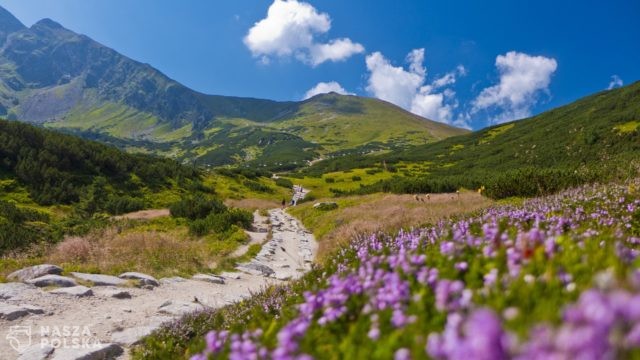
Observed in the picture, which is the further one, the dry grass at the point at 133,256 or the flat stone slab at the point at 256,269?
the flat stone slab at the point at 256,269

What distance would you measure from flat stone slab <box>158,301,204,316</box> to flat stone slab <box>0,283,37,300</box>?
2.89 meters

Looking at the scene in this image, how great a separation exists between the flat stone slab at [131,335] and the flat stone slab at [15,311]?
195 cm

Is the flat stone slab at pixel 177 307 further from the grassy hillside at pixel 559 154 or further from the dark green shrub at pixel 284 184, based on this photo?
the dark green shrub at pixel 284 184

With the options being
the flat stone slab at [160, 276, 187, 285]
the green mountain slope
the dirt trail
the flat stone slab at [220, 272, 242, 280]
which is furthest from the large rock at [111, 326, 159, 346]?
the green mountain slope

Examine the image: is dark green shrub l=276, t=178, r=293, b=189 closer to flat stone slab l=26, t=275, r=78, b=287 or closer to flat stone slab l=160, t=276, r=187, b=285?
flat stone slab l=160, t=276, r=187, b=285

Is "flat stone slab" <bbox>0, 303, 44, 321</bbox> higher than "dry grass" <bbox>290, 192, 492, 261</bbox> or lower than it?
lower

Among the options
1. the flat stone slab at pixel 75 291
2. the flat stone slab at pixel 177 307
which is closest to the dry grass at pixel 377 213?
the flat stone slab at pixel 177 307

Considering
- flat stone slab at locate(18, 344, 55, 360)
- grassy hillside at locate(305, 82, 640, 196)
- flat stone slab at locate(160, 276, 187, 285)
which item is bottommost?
flat stone slab at locate(160, 276, 187, 285)

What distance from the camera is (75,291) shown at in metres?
9.51

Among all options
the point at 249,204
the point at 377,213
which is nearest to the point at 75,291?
the point at 377,213

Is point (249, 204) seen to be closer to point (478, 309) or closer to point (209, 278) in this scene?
point (209, 278)

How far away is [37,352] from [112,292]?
3.84 metres

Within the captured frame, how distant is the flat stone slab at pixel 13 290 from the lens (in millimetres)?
8680

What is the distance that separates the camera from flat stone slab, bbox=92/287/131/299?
32.5 feet
